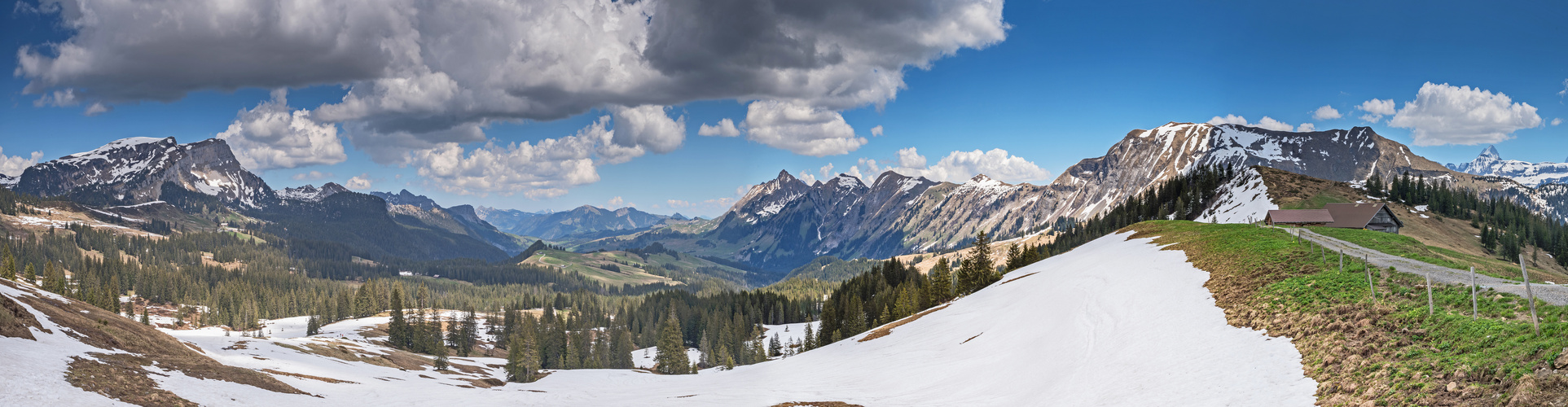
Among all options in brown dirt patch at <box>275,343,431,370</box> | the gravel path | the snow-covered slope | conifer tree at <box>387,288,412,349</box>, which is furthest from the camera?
conifer tree at <box>387,288,412,349</box>

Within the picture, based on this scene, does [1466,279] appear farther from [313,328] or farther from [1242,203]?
[313,328]

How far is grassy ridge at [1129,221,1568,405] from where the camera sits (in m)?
15.5

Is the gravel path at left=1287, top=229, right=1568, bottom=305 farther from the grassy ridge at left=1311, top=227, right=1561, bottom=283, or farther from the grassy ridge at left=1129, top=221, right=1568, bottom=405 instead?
the grassy ridge at left=1311, top=227, right=1561, bottom=283

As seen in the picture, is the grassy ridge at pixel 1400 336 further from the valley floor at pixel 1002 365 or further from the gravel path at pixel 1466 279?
the valley floor at pixel 1002 365

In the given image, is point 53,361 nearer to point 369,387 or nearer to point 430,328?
point 369,387

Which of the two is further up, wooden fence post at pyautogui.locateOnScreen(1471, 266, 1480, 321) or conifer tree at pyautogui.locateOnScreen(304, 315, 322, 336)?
wooden fence post at pyautogui.locateOnScreen(1471, 266, 1480, 321)

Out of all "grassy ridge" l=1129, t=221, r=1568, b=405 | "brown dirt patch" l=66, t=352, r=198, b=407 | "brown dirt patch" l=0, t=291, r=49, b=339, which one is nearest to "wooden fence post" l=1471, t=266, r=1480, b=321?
"grassy ridge" l=1129, t=221, r=1568, b=405

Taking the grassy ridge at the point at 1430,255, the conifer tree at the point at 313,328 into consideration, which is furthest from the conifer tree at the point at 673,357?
the conifer tree at the point at 313,328

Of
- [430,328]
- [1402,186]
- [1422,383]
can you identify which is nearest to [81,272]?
[430,328]

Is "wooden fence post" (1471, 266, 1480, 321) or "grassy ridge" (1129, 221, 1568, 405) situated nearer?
"grassy ridge" (1129, 221, 1568, 405)

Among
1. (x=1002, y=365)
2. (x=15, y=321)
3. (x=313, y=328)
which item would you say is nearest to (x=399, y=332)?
(x=313, y=328)

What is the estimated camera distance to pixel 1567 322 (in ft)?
54.3

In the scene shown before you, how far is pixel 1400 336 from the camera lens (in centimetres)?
2095

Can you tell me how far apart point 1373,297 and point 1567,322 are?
29.7 ft
